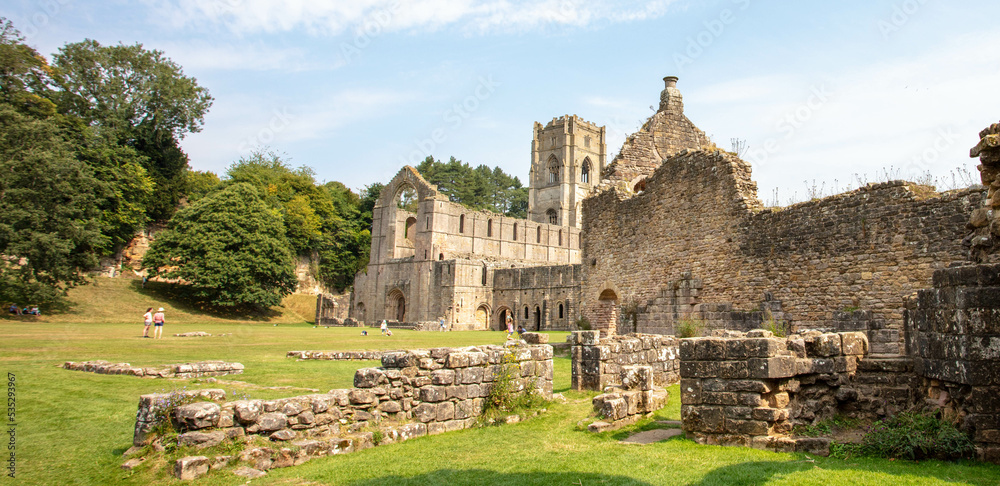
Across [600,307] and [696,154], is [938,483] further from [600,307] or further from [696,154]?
[600,307]

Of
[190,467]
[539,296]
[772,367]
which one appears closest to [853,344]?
[772,367]

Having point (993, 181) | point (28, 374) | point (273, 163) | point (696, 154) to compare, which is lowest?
point (28, 374)

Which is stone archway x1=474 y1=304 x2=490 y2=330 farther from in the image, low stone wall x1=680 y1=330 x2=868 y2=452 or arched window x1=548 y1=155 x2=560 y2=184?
low stone wall x1=680 y1=330 x2=868 y2=452

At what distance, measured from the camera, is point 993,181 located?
6391 mm

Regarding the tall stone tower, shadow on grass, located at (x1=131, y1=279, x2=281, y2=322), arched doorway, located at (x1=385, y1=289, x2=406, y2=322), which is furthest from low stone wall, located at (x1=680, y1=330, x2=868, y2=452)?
the tall stone tower

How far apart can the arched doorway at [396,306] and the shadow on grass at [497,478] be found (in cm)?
5776

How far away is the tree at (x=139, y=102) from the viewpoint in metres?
50.8

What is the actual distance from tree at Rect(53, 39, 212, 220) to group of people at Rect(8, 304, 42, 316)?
64.3 feet

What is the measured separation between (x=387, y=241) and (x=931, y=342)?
62098mm

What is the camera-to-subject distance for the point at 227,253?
45.3 m

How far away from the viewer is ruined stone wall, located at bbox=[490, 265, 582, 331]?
172ft

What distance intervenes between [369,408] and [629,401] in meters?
3.26

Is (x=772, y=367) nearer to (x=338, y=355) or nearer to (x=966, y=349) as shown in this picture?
(x=966, y=349)

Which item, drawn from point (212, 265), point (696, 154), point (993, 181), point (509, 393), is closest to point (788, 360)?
point (993, 181)
